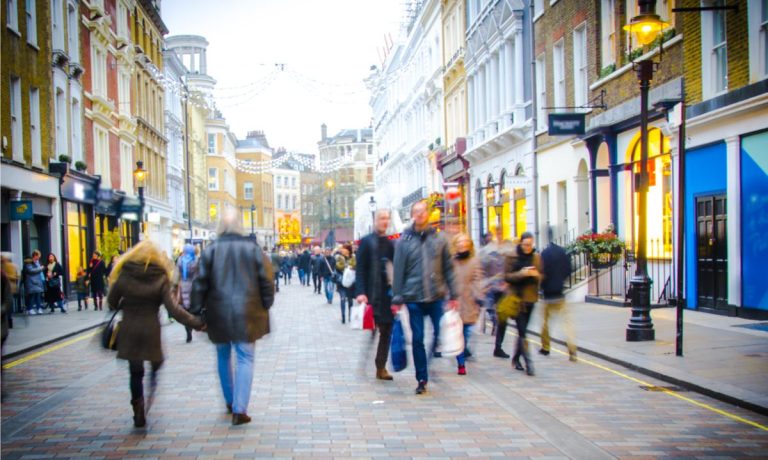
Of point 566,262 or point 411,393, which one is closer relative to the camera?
point 411,393

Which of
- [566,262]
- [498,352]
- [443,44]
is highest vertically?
[443,44]

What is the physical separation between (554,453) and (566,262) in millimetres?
5105

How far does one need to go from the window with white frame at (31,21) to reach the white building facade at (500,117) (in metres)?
15.0

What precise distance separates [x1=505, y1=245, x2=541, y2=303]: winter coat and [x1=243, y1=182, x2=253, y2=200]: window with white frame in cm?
9521

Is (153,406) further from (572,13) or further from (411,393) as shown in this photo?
(572,13)

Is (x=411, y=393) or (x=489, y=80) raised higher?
(x=489, y=80)

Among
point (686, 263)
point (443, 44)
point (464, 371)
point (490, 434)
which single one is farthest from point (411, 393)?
point (443, 44)

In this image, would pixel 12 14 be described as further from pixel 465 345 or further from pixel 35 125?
pixel 465 345

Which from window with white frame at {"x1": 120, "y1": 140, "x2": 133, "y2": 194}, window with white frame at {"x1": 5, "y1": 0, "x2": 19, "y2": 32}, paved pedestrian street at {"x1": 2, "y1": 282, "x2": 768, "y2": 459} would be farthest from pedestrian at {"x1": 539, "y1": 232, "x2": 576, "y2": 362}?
window with white frame at {"x1": 120, "y1": 140, "x2": 133, "y2": 194}

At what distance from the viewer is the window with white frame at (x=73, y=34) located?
3100 centimetres

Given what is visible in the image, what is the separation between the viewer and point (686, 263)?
18.3 m

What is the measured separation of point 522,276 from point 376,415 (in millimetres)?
3823

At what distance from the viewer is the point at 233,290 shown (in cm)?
749

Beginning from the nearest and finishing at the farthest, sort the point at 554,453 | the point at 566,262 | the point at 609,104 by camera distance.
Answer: the point at 554,453 → the point at 566,262 → the point at 609,104
